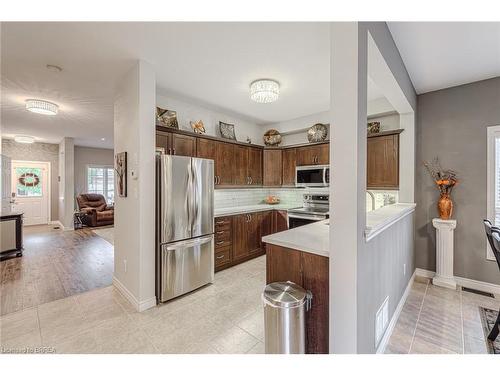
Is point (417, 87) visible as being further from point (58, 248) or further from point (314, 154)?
point (58, 248)

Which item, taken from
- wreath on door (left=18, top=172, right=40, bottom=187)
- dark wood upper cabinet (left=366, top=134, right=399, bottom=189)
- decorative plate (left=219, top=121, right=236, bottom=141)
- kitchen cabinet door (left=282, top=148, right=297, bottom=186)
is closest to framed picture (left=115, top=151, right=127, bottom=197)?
decorative plate (left=219, top=121, right=236, bottom=141)

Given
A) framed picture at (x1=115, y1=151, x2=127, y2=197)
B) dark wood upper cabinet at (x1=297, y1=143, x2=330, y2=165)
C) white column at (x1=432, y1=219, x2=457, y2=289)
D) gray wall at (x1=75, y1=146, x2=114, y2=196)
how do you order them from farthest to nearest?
gray wall at (x1=75, y1=146, x2=114, y2=196) → dark wood upper cabinet at (x1=297, y1=143, x2=330, y2=165) → white column at (x1=432, y1=219, x2=457, y2=289) → framed picture at (x1=115, y1=151, x2=127, y2=197)

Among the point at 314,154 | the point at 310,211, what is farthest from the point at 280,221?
the point at 314,154

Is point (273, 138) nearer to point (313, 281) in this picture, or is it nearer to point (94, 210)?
point (313, 281)

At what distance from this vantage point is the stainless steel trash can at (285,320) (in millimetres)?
1417

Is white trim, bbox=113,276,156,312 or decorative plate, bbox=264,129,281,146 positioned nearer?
white trim, bbox=113,276,156,312

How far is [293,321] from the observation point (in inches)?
56.5

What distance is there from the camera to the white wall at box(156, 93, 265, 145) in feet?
11.5

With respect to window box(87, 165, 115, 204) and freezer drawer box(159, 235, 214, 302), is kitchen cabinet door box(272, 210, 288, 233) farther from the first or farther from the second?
window box(87, 165, 115, 204)

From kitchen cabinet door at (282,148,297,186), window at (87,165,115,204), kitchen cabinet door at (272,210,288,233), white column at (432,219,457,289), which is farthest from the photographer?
window at (87,165,115,204)

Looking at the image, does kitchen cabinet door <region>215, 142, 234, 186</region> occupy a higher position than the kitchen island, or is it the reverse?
kitchen cabinet door <region>215, 142, 234, 186</region>

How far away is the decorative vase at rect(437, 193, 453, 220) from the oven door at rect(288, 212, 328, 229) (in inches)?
60.0

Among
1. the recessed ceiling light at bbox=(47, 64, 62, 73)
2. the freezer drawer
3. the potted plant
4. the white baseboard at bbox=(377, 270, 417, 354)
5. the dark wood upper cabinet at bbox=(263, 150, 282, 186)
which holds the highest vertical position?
the recessed ceiling light at bbox=(47, 64, 62, 73)
